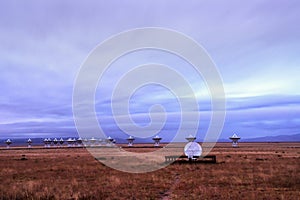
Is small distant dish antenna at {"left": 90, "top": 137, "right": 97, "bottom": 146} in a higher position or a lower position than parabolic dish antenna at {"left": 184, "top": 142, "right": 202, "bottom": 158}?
higher

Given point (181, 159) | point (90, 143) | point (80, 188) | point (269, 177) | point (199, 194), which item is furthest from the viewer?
point (90, 143)

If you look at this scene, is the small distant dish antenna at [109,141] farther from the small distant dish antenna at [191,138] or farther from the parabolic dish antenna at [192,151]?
the parabolic dish antenna at [192,151]

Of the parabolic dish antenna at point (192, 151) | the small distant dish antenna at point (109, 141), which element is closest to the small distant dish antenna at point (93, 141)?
the small distant dish antenna at point (109, 141)

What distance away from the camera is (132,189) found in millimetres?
20297

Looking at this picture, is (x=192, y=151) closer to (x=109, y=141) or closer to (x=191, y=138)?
(x=191, y=138)

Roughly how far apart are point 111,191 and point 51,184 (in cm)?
572

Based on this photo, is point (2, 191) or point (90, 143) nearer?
point (2, 191)

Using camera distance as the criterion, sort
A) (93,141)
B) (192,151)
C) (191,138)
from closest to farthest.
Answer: (192,151), (191,138), (93,141)

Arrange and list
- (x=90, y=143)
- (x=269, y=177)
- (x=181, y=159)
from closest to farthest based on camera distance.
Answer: (x=269, y=177) → (x=181, y=159) → (x=90, y=143)

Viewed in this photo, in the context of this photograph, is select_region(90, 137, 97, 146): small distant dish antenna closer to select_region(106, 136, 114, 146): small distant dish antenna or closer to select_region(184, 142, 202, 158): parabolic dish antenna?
select_region(106, 136, 114, 146): small distant dish antenna

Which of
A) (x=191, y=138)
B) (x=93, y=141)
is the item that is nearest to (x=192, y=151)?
(x=191, y=138)

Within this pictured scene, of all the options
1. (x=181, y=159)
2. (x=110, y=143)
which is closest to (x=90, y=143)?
(x=110, y=143)

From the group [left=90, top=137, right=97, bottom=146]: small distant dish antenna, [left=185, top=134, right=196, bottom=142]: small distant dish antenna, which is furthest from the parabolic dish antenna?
[left=90, top=137, right=97, bottom=146]: small distant dish antenna

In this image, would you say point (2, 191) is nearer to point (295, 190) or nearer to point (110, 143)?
point (295, 190)
